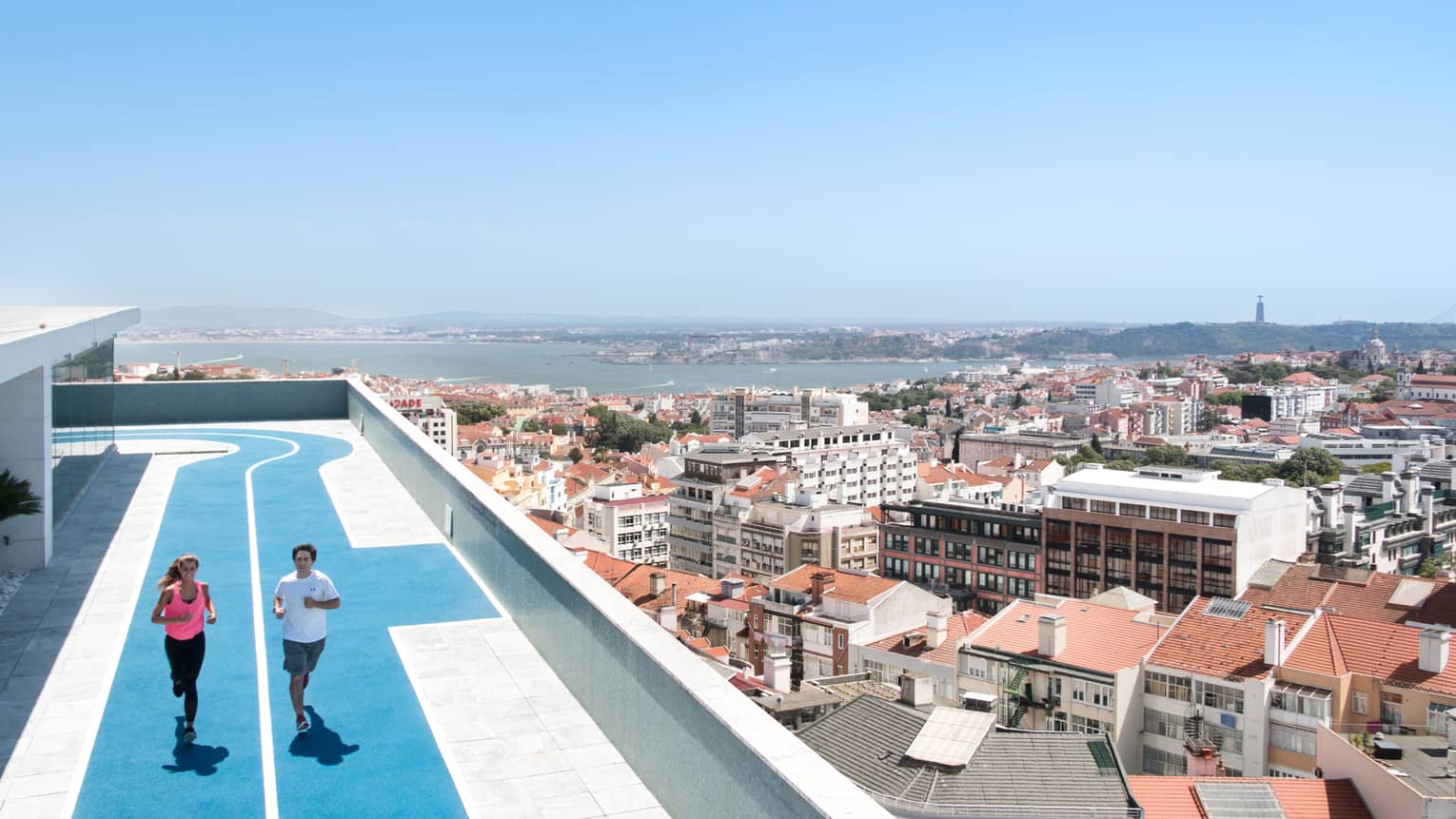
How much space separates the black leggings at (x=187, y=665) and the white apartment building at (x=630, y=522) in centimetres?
2694

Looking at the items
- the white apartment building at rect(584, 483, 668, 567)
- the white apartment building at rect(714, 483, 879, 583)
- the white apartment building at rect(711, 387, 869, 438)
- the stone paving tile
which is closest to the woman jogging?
the stone paving tile

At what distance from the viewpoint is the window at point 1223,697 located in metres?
13.4

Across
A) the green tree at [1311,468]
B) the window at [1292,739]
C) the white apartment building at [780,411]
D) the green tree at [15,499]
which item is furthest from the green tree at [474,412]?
the green tree at [15,499]

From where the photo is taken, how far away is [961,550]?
1063 inches

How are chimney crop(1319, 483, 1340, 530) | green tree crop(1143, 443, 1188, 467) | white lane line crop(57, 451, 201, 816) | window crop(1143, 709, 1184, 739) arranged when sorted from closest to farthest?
white lane line crop(57, 451, 201, 816), window crop(1143, 709, 1184, 739), chimney crop(1319, 483, 1340, 530), green tree crop(1143, 443, 1188, 467)

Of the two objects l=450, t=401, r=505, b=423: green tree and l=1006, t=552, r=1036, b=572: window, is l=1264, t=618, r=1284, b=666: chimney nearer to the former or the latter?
l=1006, t=552, r=1036, b=572: window

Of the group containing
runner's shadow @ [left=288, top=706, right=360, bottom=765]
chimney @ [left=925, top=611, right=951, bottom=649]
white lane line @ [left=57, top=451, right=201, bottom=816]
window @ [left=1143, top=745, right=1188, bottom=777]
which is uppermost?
white lane line @ [left=57, top=451, right=201, bottom=816]

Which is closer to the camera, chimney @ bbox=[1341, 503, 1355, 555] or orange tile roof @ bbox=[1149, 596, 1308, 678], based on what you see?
orange tile roof @ bbox=[1149, 596, 1308, 678]

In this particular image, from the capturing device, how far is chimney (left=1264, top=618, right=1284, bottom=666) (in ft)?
43.8

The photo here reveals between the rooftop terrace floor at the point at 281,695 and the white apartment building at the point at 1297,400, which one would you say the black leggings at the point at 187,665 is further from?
the white apartment building at the point at 1297,400

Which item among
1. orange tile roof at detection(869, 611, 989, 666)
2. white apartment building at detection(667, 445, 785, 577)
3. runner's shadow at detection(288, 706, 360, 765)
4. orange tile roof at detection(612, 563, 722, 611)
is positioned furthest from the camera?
white apartment building at detection(667, 445, 785, 577)

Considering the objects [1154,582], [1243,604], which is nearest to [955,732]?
[1243,604]

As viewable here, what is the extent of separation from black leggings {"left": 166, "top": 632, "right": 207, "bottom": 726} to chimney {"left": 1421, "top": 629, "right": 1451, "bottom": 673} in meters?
13.1

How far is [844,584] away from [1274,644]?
7.09 metres
